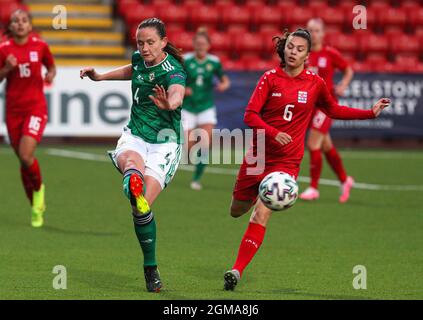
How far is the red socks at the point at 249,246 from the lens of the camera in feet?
25.5

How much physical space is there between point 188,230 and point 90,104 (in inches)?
363

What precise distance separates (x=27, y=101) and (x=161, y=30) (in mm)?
3744

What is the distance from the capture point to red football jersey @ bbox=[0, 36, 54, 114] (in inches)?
436

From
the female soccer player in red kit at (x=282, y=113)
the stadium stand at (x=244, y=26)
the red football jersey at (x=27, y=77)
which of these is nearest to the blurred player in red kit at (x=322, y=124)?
the red football jersey at (x=27, y=77)

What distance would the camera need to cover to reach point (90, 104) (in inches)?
776

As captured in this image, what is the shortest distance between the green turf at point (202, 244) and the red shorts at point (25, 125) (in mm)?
959

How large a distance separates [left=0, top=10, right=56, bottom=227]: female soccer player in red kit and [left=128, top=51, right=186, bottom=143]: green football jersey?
3.37 m

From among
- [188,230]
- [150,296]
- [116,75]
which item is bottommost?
[150,296]

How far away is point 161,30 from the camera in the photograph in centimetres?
782

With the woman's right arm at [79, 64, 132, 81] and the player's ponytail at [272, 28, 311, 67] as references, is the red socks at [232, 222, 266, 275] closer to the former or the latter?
the player's ponytail at [272, 28, 311, 67]

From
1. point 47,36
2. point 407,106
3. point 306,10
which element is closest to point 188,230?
point 407,106

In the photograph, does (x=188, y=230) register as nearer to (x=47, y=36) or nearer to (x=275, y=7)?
(x=47, y=36)

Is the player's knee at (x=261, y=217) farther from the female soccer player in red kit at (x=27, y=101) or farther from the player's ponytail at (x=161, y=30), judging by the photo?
the female soccer player in red kit at (x=27, y=101)

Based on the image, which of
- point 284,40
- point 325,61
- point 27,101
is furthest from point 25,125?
point 325,61
